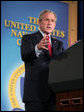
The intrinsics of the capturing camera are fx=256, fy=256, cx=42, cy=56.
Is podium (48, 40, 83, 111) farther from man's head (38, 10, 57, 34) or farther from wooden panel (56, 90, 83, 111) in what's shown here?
man's head (38, 10, 57, 34)

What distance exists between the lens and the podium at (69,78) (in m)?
1.22

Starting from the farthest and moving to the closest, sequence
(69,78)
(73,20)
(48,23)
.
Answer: (73,20) → (48,23) → (69,78)

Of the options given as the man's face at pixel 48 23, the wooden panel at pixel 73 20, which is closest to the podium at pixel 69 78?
the man's face at pixel 48 23

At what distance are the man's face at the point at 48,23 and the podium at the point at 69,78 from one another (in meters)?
0.46

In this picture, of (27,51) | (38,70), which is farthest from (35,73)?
(27,51)

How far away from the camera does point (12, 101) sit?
325cm

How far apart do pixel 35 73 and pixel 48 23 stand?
0.38 meters

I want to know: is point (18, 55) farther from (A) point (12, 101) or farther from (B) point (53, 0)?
(B) point (53, 0)

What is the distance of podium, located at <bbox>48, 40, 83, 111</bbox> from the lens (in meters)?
1.22

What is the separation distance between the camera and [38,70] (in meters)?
1.62

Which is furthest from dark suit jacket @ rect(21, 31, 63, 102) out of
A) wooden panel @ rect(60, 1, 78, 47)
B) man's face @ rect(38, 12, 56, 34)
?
wooden panel @ rect(60, 1, 78, 47)

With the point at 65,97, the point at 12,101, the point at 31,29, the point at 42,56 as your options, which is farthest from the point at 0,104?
the point at 65,97

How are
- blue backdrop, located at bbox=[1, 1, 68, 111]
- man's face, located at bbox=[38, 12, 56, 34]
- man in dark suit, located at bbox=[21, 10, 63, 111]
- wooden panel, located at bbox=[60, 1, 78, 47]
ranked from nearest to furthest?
man in dark suit, located at bbox=[21, 10, 63, 111] < man's face, located at bbox=[38, 12, 56, 34] < blue backdrop, located at bbox=[1, 1, 68, 111] < wooden panel, located at bbox=[60, 1, 78, 47]

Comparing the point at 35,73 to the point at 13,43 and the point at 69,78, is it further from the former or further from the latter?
the point at 13,43
